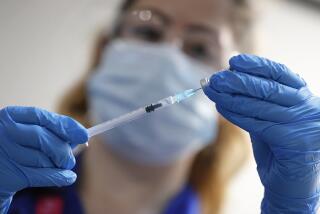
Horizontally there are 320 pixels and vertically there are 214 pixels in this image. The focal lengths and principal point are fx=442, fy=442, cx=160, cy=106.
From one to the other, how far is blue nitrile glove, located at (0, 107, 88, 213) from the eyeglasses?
0.62 meters

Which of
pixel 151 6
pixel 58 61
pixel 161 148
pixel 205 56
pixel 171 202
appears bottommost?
pixel 171 202

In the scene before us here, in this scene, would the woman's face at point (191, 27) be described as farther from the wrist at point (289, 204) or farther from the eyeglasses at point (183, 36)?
the wrist at point (289, 204)

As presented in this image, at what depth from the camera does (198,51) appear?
4.43 ft

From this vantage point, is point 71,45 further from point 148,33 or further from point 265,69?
point 265,69

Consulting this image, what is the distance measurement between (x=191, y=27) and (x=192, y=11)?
47 mm

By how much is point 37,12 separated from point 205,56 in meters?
0.68

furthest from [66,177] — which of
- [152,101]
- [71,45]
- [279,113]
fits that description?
[71,45]

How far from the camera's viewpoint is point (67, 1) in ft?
5.51

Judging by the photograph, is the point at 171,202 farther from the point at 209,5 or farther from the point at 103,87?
the point at 209,5

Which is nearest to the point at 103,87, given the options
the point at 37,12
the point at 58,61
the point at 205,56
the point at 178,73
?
the point at 178,73

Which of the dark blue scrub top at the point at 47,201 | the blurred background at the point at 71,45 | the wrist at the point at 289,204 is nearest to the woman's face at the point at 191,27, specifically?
the blurred background at the point at 71,45

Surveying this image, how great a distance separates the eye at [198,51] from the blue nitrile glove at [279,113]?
546 mm

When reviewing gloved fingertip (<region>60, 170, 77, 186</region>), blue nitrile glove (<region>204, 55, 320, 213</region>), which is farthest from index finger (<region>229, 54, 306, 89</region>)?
gloved fingertip (<region>60, 170, 77, 186</region>)

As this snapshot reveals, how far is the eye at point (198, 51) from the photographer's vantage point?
1.34 metres
